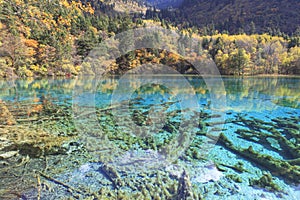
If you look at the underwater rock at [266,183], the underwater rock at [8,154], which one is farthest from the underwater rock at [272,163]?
the underwater rock at [8,154]

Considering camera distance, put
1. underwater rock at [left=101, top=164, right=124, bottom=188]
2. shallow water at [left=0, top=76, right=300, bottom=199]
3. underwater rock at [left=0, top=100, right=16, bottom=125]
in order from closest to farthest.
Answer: shallow water at [left=0, top=76, right=300, bottom=199] → underwater rock at [left=101, top=164, right=124, bottom=188] → underwater rock at [left=0, top=100, right=16, bottom=125]

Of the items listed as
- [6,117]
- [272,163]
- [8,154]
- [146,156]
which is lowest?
[272,163]

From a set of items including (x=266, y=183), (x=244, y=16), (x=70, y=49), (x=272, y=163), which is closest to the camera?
(x=266, y=183)

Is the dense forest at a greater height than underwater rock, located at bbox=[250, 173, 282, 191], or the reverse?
the dense forest

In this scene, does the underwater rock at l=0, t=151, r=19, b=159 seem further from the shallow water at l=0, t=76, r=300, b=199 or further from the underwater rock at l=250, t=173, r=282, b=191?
the underwater rock at l=250, t=173, r=282, b=191

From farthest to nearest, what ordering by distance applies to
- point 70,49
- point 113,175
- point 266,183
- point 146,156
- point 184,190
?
point 70,49, point 146,156, point 113,175, point 266,183, point 184,190

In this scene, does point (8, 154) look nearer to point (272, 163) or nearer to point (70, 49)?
point (272, 163)

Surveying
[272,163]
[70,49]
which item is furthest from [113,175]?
[70,49]

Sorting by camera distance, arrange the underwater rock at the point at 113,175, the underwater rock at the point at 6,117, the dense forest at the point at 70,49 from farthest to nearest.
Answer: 1. the dense forest at the point at 70,49
2. the underwater rock at the point at 6,117
3. the underwater rock at the point at 113,175

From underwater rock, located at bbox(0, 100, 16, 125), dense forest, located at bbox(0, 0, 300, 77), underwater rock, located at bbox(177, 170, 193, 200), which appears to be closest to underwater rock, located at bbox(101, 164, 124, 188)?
underwater rock, located at bbox(177, 170, 193, 200)

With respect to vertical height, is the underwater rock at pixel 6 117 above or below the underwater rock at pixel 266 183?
above

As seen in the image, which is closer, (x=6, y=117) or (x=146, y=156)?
(x=146, y=156)

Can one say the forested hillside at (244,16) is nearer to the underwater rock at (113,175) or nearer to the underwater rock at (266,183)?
the underwater rock at (266,183)

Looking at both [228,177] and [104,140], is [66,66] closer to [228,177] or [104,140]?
[104,140]
